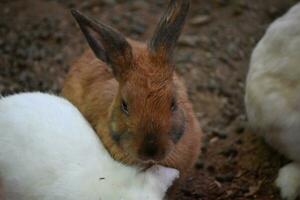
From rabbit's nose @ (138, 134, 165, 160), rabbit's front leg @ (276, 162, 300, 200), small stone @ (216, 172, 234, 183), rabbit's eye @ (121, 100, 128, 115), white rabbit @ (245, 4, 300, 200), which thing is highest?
rabbit's eye @ (121, 100, 128, 115)

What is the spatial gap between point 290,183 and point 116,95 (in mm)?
1595

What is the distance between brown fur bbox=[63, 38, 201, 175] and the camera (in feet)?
13.9

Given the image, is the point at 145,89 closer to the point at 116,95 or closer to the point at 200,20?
the point at 116,95

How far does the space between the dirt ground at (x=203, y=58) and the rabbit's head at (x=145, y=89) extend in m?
1.13

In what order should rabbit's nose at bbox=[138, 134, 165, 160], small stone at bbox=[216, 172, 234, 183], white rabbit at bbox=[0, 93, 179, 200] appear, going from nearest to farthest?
rabbit's nose at bbox=[138, 134, 165, 160]
white rabbit at bbox=[0, 93, 179, 200]
small stone at bbox=[216, 172, 234, 183]

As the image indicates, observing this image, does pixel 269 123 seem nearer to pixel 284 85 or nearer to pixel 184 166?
pixel 284 85

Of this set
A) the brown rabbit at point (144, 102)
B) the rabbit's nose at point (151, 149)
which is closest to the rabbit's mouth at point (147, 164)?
the brown rabbit at point (144, 102)

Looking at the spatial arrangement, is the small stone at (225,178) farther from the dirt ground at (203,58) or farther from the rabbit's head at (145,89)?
the rabbit's head at (145,89)

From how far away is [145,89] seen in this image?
4133 millimetres

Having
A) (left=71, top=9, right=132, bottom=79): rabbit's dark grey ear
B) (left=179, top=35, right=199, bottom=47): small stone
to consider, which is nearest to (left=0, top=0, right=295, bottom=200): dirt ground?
(left=179, top=35, right=199, bottom=47): small stone

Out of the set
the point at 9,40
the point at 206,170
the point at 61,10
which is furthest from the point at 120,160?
the point at 61,10

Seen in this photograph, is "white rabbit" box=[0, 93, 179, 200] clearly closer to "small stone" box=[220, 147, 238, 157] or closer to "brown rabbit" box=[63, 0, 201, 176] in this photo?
"brown rabbit" box=[63, 0, 201, 176]

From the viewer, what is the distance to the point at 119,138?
4297 millimetres

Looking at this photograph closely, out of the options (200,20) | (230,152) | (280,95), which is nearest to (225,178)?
(230,152)
